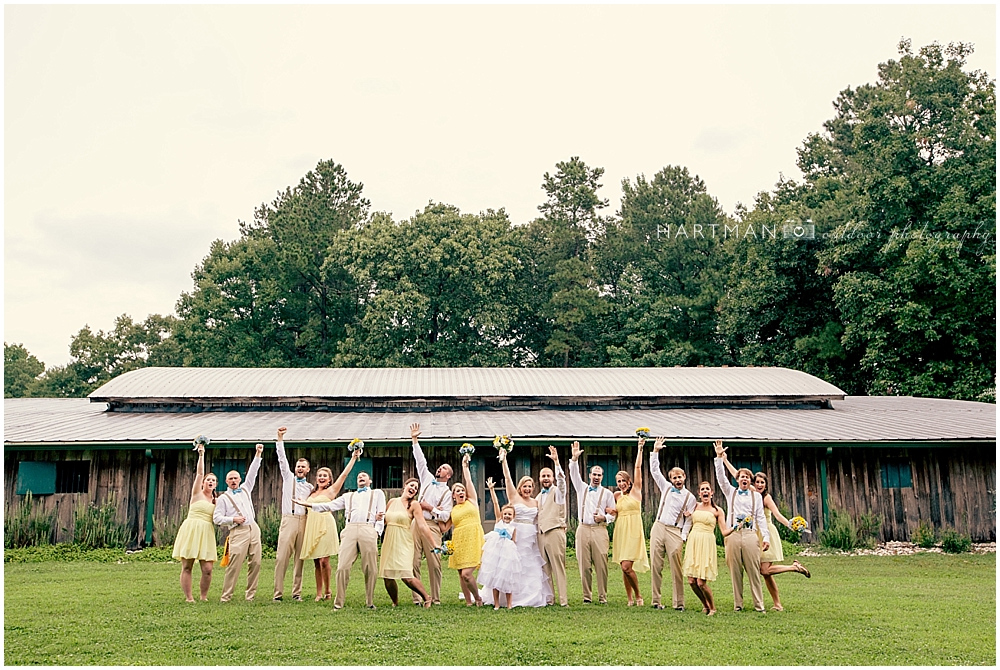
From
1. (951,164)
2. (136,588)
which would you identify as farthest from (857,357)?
(136,588)

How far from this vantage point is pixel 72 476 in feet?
57.9

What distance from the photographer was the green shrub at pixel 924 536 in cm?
1719

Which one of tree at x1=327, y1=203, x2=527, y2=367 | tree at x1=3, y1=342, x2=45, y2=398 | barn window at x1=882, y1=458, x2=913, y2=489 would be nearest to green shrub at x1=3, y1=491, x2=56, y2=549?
barn window at x1=882, y1=458, x2=913, y2=489

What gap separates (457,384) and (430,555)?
1434 centimetres

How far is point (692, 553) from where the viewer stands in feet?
31.8

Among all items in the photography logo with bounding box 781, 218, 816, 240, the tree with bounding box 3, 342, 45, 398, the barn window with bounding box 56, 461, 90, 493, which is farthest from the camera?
the tree with bounding box 3, 342, 45, 398

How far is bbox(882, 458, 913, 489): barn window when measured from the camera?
1830 cm

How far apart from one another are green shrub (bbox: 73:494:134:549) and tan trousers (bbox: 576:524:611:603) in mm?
10129

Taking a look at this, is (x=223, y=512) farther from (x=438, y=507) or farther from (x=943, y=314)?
(x=943, y=314)

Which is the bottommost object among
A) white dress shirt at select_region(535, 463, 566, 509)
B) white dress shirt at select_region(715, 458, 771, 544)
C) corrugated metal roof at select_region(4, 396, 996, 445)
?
white dress shirt at select_region(715, 458, 771, 544)

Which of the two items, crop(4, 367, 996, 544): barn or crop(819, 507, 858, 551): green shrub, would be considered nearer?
crop(819, 507, 858, 551): green shrub

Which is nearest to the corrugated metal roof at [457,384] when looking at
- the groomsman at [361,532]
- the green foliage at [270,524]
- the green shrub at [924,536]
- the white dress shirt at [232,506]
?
the green shrub at [924,536]

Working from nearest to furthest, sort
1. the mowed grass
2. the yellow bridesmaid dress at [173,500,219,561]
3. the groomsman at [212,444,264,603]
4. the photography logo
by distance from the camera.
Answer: the mowed grass < the yellow bridesmaid dress at [173,500,219,561] < the groomsman at [212,444,264,603] < the photography logo

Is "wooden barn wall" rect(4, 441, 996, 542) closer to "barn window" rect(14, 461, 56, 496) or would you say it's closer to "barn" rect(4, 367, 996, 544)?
"barn" rect(4, 367, 996, 544)
